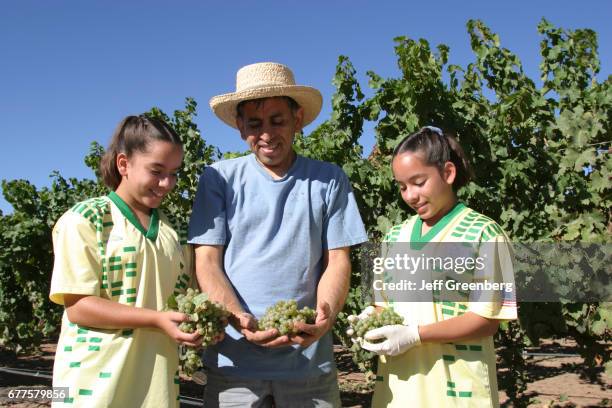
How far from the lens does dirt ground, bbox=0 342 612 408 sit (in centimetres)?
667

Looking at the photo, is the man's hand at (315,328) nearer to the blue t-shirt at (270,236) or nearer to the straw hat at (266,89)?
the blue t-shirt at (270,236)

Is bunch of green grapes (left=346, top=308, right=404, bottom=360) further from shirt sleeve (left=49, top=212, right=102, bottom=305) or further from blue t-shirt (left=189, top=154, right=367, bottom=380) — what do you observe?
shirt sleeve (left=49, top=212, right=102, bottom=305)

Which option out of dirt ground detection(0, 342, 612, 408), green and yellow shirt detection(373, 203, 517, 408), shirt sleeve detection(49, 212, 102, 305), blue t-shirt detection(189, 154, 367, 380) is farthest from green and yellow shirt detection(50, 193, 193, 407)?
dirt ground detection(0, 342, 612, 408)

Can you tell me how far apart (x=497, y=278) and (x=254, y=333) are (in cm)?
94

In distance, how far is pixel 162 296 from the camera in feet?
7.05

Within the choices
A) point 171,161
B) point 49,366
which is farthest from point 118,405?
point 49,366

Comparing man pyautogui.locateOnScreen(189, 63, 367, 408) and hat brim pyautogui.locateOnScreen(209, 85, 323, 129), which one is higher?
hat brim pyautogui.locateOnScreen(209, 85, 323, 129)

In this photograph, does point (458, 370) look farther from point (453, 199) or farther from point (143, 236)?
point (143, 236)

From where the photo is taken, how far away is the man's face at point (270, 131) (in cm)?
237

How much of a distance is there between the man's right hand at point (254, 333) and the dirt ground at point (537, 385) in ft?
14.5

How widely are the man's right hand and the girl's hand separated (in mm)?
183

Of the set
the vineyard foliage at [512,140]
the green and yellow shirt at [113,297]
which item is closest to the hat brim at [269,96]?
the green and yellow shirt at [113,297]

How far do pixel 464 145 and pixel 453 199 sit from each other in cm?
242

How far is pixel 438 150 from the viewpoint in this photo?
7.52ft
